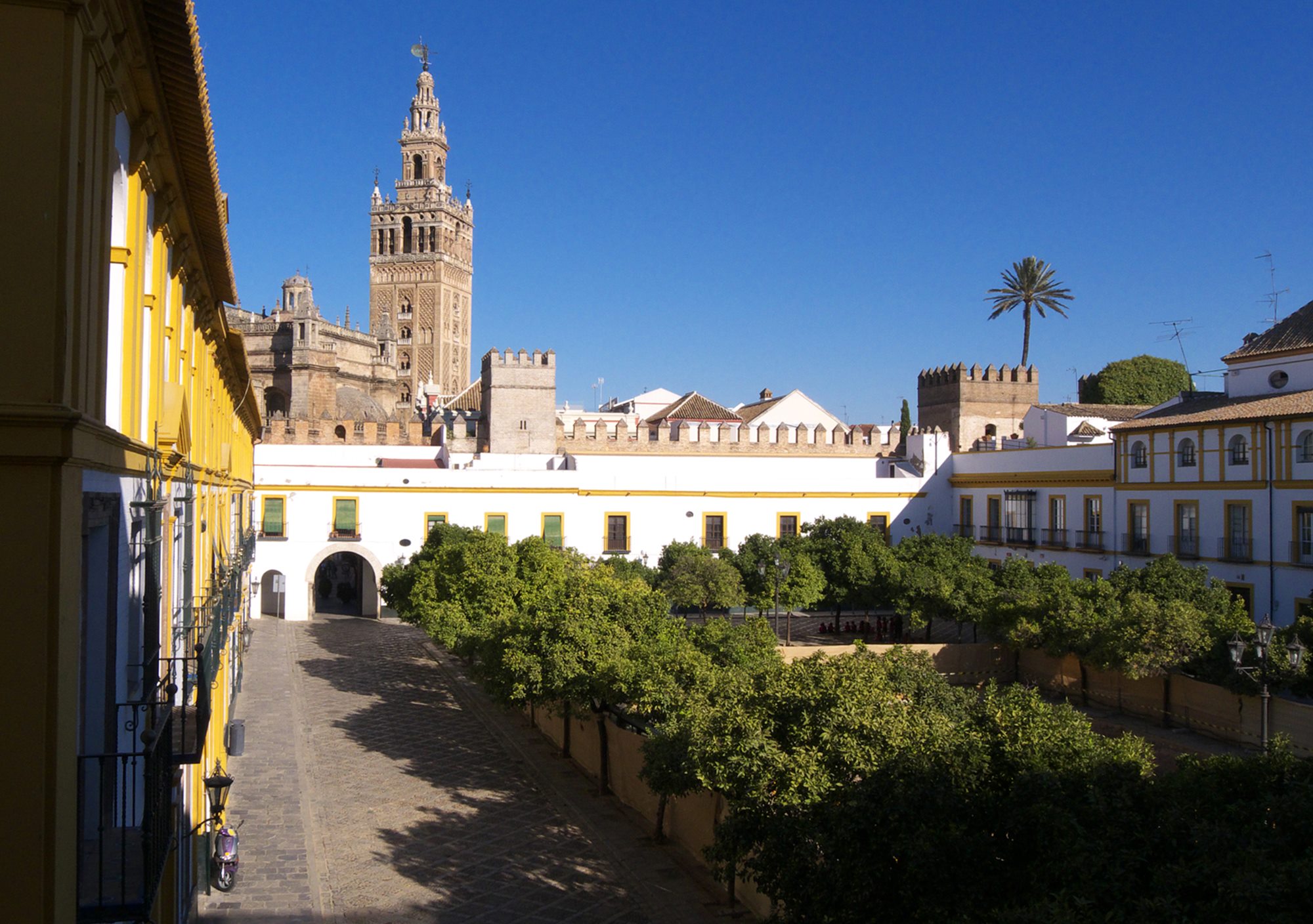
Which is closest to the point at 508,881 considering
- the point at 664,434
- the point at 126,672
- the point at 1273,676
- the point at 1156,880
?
the point at 126,672

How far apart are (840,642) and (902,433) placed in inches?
639

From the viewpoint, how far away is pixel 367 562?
3291cm

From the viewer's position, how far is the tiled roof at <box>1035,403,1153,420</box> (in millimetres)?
37562

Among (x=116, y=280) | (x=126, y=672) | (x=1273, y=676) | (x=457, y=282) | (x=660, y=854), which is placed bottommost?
(x=660, y=854)

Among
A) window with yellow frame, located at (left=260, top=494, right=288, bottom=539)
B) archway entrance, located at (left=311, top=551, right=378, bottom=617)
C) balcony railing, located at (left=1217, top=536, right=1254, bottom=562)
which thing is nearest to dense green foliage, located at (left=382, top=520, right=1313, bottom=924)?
balcony railing, located at (left=1217, top=536, right=1254, bottom=562)

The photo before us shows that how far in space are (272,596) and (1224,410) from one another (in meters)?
27.8

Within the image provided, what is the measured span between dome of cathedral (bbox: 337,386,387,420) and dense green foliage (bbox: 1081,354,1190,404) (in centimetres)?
3548

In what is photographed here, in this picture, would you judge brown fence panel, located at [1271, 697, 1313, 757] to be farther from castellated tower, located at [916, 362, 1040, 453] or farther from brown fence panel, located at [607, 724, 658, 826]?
castellated tower, located at [916, 362, 1040, 453]

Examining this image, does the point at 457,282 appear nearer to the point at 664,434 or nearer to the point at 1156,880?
the point at 664,434

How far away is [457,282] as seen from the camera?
76312 mm

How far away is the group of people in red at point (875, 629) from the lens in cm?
2908

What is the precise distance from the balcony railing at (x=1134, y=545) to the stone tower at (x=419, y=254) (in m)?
52.5

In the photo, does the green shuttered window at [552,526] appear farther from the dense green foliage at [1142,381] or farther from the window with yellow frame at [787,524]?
the dense green foliage at [1142,381]

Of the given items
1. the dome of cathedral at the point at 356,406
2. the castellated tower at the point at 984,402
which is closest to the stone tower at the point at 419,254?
the dome of cathedral at the point at 356,406
